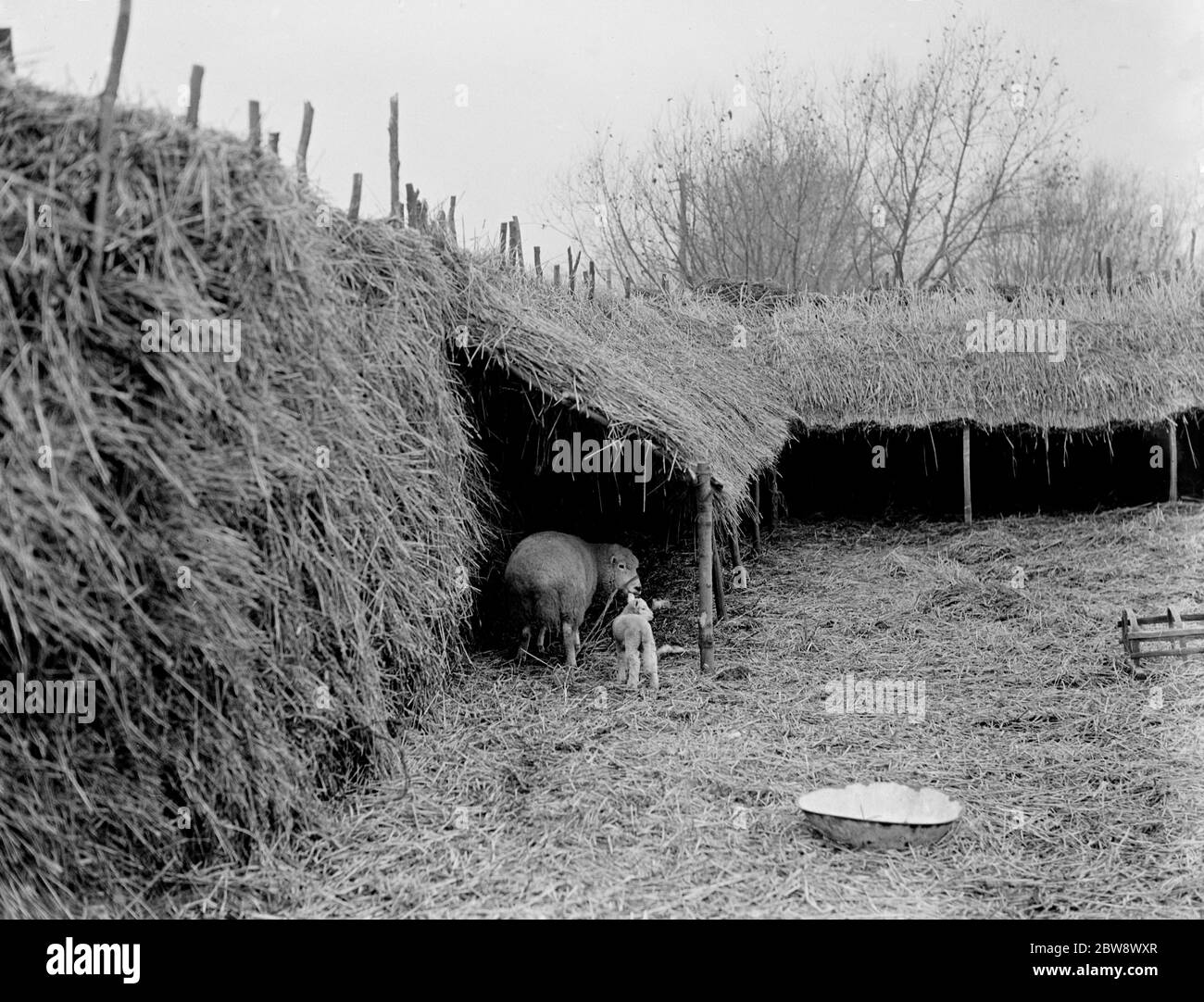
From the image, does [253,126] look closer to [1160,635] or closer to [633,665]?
[633,665]

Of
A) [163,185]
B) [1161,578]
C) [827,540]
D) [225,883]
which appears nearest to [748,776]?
[225,883]

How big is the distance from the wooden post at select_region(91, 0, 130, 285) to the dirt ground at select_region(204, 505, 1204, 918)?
113 inches

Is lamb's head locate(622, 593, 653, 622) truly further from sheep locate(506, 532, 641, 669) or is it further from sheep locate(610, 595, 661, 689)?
sheep locate(506, 532, 641, 669)

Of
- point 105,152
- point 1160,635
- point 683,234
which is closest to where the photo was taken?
point 105,152

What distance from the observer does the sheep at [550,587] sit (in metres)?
8.74

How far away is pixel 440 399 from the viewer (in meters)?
7.24

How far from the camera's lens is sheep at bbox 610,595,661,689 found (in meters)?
8.17

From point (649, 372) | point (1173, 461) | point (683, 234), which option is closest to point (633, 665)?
point (649, 372)

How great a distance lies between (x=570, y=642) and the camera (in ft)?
28.8

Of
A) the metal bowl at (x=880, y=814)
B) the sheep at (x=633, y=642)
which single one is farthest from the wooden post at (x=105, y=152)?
the sheep at (x=633, y=642)

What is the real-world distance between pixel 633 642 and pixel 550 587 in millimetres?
960

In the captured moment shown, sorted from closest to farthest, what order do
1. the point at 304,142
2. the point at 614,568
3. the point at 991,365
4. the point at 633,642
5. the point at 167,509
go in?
1. the point at 167,509
2. the point at 304,142
3. the point at 633,642
4. the point at 614,568
5. the point at 991,365

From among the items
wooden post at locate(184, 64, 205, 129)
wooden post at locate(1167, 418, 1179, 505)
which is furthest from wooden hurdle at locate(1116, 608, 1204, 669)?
wooden post at locate(184, 64, 205, 129)

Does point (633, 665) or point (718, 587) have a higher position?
point (718, 587)
